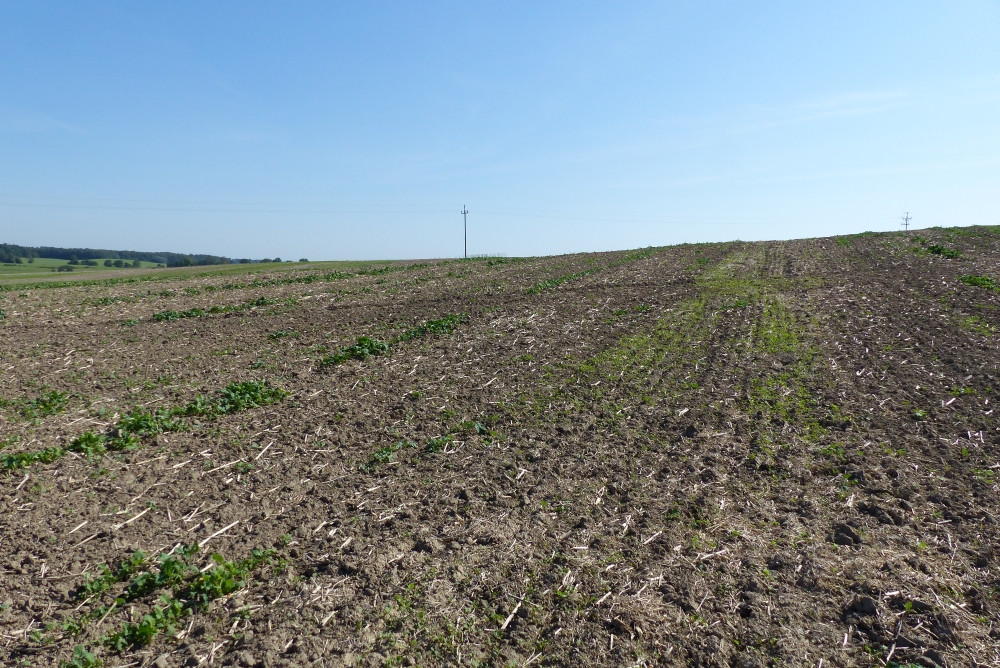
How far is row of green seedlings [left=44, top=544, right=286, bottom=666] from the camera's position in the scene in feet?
14.1

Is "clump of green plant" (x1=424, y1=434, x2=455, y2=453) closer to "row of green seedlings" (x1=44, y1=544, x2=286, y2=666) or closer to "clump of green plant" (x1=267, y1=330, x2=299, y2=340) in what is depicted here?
"row of green seedlings" (x1=44, y1=544, x2=286, y2=666)

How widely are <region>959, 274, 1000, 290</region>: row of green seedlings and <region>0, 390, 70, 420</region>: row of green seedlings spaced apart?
809 inches

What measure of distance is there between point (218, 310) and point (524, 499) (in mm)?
15118

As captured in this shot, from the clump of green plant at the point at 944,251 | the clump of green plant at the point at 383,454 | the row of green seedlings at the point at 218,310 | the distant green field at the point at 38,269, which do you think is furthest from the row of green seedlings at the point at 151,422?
the distant green field at the point at 38,269

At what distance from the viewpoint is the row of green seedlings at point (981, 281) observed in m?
15.7

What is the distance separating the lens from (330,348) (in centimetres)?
1278

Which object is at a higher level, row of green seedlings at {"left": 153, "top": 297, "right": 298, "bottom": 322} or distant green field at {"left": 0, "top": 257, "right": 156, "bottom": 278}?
distant green field at {"left": 0, "top": 257, "right": 156, "bottom": 278}

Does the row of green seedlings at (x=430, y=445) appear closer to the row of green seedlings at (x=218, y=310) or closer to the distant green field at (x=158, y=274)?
the row of green seedlings at (x=218, y=310)

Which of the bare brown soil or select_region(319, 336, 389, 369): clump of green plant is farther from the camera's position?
select_region(319, 336, 389, 369): clump of green plant

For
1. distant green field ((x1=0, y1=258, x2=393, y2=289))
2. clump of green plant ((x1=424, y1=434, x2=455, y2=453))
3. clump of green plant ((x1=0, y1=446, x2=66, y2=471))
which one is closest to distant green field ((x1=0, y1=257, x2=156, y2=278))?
distant green field ((x1=0, y1=258, x2=393, y2=289))

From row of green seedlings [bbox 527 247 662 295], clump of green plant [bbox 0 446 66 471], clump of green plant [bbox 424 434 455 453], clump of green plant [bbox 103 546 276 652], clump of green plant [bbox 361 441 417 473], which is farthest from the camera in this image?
Answer: row of green seedlings [bbox 527 247 662 295]

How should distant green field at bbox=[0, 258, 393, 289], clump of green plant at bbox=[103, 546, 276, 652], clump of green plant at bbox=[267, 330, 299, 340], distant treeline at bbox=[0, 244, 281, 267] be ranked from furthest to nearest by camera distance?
distant treeline at bbox=[0, 244, 281, 267]
distant green field at bbox=[0, 258, 393, 289]
clump of green plant at bbox=[267, 330, 299, 340]
clump of green plant at bbox=[103, 546, 276, 652]

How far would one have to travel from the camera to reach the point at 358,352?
11992mm

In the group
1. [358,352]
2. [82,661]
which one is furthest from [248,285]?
[82,661]
